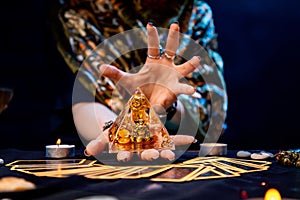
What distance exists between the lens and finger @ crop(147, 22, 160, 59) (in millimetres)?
958

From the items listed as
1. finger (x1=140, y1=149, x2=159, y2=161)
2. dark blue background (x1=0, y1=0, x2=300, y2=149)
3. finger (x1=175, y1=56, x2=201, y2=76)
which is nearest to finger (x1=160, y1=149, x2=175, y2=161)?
finger (x1=140, y1=149, x2=159, y2=161)

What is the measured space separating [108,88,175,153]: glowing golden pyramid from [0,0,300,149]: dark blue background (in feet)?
3.84

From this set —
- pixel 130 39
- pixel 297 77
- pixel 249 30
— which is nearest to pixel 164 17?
pixel 130 39

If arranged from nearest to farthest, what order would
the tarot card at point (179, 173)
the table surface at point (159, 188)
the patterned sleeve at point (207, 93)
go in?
the table surface at point (159, 188)
the tarot card at point (179, 173)
the patterned sleeve at point (207, 93)

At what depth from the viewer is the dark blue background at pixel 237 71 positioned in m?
2.01

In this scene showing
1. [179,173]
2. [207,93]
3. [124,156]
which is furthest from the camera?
[207,93]

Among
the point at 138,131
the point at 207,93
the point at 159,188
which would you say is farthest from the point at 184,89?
the point at 207,93

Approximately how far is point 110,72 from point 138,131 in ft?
0.60

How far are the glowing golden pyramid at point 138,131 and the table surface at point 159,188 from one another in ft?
0.63

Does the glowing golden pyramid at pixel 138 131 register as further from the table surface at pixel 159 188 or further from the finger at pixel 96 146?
the table surface at pixel 159 188

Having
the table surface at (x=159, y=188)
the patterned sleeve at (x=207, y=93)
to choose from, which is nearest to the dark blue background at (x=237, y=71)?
the patterned sleeve at (x=207, y=93)

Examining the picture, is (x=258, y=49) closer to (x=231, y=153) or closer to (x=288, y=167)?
(x=231, y=153)

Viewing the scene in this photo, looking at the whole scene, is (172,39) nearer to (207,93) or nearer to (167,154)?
(167,154)

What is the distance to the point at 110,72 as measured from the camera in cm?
92
